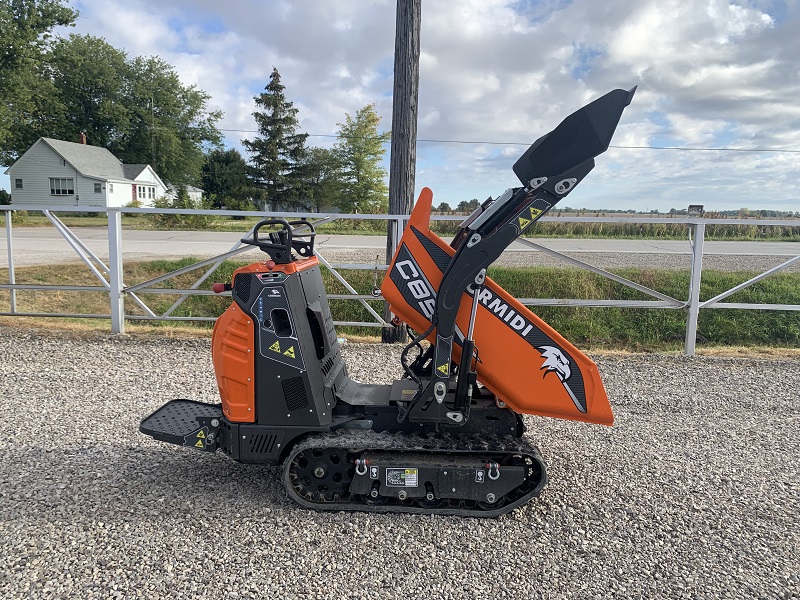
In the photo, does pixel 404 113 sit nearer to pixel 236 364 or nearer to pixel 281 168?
pixel 236 364

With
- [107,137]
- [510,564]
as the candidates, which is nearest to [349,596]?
[510,564]

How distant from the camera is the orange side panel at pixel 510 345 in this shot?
3.50m

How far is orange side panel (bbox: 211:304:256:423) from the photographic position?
349cm

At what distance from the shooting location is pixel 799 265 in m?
14.2

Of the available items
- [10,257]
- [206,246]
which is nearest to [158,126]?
[206,246]

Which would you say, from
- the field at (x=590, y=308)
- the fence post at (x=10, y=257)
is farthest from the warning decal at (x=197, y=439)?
the fence post at (x=10, y=257)

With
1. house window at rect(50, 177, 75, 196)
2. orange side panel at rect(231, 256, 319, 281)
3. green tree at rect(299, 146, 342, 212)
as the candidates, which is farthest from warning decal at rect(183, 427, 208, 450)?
house window at rect(50, 177, 75, 196)

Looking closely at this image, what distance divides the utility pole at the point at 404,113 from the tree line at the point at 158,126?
32.0m

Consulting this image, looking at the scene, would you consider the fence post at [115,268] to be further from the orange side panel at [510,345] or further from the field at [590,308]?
the orange side panel at [510,345]

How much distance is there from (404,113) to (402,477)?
5503mm

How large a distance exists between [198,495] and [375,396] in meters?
1.27

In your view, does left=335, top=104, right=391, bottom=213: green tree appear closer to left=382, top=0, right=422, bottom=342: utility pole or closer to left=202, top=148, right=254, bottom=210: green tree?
left=202, top=148, right=254, bottom=210: green tree

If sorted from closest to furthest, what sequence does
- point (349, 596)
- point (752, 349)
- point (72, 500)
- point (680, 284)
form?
point (349, 596) < point (72, 500) < point (752, 349) < point (680, 284)

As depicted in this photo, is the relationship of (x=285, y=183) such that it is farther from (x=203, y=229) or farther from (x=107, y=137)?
(x=203, y=229)
